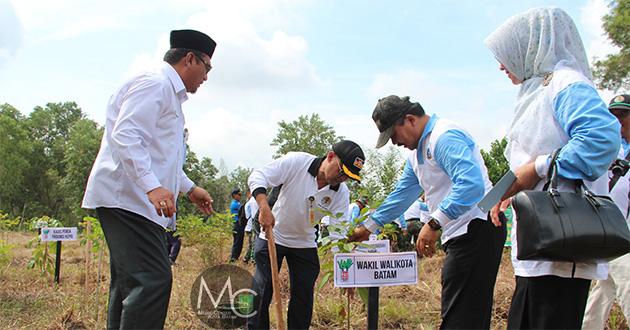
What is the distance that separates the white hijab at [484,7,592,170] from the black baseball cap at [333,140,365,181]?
4.67 ft

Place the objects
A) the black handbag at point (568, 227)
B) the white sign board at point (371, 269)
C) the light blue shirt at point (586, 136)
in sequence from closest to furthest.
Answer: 1. the black handbag at point (568, 227)
2. the light blue shirt at point (586, 136)
3. the white sign board at point (371, 269)

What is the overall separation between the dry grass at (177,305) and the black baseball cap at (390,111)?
1.61 metres

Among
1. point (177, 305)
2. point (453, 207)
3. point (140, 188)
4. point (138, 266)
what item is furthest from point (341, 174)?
point (177, 305)

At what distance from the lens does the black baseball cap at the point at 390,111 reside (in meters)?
2.73

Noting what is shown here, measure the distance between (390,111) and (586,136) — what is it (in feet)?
3.92

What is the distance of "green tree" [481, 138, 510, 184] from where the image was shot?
41.6 feet

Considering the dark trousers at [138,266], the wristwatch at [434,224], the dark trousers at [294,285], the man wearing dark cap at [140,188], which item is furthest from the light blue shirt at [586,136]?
the dark trousers at [294,285]

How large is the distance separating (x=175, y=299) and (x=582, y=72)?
14.2 feet

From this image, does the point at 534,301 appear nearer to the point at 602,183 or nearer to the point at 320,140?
the point at 602,183

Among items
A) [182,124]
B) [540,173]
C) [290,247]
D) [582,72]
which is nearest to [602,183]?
[540,173]

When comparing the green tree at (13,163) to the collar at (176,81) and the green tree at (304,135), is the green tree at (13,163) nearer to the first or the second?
the green tree at (304,135)

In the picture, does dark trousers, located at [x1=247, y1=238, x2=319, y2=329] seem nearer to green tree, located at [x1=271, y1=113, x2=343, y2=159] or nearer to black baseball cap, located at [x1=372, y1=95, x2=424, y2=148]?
black baseball cap, located at [x1=372, y1=95, x2=424, y2=148]

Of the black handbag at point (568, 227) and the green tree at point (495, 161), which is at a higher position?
the green tree at point (495, 161)

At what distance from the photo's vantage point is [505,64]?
2.09 meters
